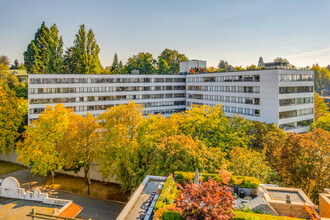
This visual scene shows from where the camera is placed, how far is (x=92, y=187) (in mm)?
44156

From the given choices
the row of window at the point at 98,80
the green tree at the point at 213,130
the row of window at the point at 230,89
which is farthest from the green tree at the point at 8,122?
the row of window at the point at 230,89

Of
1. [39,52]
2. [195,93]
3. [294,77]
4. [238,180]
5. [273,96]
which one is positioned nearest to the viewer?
[238,180]

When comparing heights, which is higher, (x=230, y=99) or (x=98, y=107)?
(x=230, y=99)

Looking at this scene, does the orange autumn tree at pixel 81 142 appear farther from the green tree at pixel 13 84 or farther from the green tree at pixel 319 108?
the green tree at pixel 319 108

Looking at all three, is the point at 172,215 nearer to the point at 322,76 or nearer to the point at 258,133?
the point at 258,133

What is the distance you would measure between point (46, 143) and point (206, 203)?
117 ft

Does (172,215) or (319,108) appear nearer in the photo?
(172,215)

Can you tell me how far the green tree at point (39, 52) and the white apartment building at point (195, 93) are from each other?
45.2 feet

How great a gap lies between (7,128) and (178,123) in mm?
38178

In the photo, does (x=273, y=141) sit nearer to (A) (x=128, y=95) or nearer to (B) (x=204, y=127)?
(B) (x=204, y=127)

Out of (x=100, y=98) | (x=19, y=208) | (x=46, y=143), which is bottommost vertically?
(x=19, y=208)

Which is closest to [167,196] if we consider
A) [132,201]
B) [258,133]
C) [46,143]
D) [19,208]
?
[132,201]

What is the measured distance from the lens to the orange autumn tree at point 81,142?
128ft

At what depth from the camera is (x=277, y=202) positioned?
18.5m
